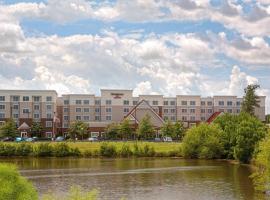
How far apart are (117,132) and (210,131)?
138 ft

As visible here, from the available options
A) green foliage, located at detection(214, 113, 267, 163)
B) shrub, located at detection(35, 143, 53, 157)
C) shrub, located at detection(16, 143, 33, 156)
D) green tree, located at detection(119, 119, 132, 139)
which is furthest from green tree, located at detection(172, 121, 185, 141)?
shrub, located at detection(16, 143, 33, 156)

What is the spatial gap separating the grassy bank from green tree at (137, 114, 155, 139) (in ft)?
88.2

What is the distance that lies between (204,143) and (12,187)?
70427 mm

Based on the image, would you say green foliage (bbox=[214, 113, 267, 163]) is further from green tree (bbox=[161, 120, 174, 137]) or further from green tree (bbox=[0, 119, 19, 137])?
green tree (bbox=[0, 119, 19, 137])

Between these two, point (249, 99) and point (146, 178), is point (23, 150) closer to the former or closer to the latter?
point (146, 178)

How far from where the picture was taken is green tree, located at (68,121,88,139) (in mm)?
139875

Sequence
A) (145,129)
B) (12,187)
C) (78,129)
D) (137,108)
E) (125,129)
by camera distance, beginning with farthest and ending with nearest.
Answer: (137,108) → (78,129) → (125,129) → (145,129) → (12,187)

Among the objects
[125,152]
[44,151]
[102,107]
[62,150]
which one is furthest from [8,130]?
[125,152]

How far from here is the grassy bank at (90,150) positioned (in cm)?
10450

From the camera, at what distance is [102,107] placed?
523 feet

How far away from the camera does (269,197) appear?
51.8 m

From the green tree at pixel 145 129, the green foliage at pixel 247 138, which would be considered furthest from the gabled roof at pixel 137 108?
the green foliage at pixel 247 138

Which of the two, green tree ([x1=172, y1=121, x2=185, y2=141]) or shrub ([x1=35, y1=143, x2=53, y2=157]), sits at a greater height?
green tree ([x1=172, y1=121, x2=185, y2=141])

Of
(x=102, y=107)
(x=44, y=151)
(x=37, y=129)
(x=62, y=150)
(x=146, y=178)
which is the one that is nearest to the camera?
(x=146, y=178)
